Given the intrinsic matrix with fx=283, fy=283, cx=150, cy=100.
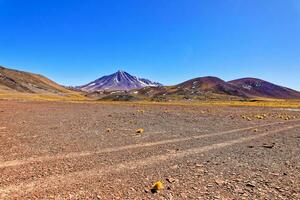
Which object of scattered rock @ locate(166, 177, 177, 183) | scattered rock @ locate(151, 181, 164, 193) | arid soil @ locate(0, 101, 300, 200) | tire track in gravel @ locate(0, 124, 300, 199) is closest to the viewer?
tire track in gravel @ locate(0, 124, 300, 199)

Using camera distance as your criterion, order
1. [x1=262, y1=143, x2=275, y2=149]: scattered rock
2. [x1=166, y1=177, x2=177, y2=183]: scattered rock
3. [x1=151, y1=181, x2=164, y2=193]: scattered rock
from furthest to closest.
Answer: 1. [x1=262, y1=143, x2=275, y2=149]: scattered rock
2. [x1=166, y1=177, x2=177, y2=183]: scattered rock
3. [x1=151, y1=181, x2=164, y2=193]: scattered rock

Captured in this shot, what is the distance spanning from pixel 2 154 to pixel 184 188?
410 inches

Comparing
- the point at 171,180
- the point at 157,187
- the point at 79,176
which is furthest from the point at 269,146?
the point at 79,176

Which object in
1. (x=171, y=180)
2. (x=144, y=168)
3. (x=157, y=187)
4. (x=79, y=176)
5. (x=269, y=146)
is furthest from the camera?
(x=269, y=146)

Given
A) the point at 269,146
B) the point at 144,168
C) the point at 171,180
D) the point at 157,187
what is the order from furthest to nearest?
the point at 269,146 < the point at 144,168 < the point at 171,180 < the point at 157,187

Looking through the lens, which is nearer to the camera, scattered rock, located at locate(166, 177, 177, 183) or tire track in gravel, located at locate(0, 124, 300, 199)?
tire track in gravel, located at locate(0, 124, 300, 199)

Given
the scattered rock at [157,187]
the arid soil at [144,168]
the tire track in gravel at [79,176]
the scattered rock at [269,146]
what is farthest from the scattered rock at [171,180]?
the scattered rock at [269,146]

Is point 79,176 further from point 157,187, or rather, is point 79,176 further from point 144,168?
point 157,187

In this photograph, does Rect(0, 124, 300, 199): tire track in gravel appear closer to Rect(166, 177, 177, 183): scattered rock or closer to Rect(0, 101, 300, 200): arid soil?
Rect(0, 101, 300, 200): arid soil

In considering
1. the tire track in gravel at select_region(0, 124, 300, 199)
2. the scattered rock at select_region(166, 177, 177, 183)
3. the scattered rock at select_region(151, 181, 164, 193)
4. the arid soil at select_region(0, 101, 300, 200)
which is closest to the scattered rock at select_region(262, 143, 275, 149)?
the arid soil at select_region(0, 101, 300, 200)

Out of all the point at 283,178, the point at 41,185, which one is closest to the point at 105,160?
the point at 41,185

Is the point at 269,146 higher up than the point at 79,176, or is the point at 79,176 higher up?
the point at 269,146

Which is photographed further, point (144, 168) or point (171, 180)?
point (144, 168)

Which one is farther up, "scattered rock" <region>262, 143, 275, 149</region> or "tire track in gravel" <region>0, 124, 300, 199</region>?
"scattered rock" <region>262, 143, 275, 149</region>
